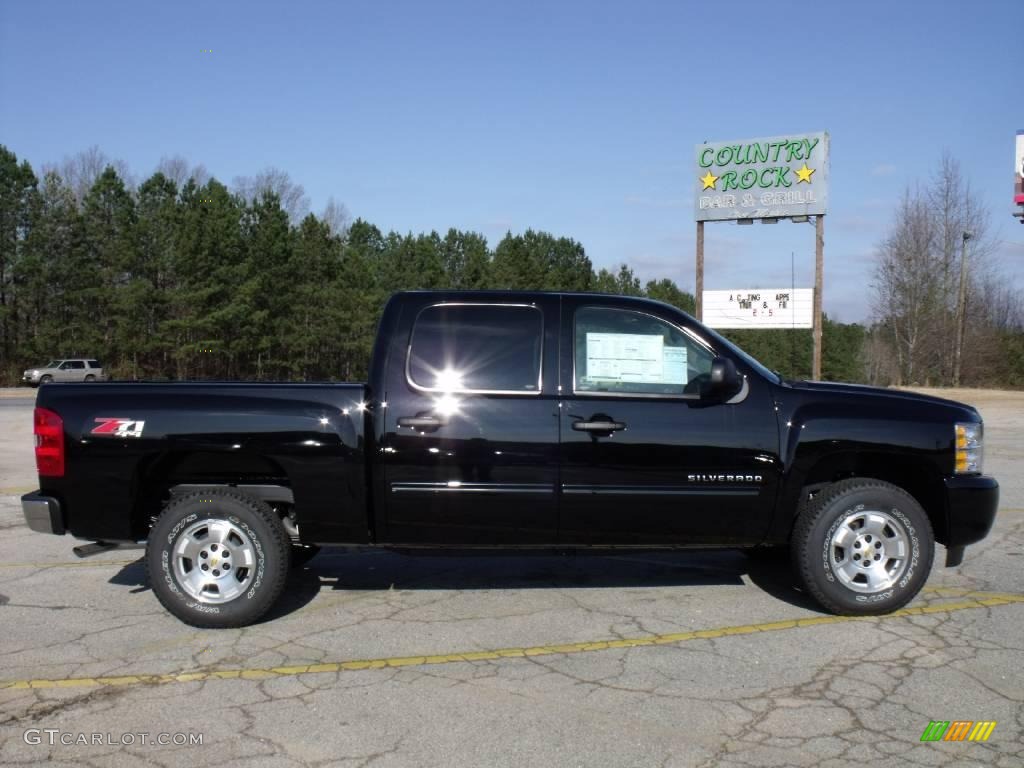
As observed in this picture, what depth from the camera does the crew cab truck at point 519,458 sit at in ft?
16.3

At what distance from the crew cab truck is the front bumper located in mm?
12

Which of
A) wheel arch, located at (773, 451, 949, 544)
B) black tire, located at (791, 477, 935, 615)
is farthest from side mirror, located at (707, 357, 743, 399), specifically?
black tire, located at (791, 477, 935, 615)

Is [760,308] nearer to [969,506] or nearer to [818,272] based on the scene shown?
[818,272]

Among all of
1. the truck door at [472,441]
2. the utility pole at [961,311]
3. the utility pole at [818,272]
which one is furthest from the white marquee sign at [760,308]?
the truck door at [472,441]

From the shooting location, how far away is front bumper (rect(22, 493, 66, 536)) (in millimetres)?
5008

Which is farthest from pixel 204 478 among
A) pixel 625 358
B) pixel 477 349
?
pixel 625 358

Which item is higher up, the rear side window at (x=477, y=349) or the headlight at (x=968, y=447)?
the rear side window at (x=477, y=349)

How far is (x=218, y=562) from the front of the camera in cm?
504

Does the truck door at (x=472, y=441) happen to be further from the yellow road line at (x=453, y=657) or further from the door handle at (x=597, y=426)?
the yellow road line at (x=453, y=657)

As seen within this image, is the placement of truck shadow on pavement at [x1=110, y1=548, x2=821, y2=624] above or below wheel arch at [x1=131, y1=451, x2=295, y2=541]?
below

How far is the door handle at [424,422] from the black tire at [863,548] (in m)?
2.26

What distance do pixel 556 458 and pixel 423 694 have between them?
5.01 ft

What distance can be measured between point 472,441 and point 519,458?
0.29 m

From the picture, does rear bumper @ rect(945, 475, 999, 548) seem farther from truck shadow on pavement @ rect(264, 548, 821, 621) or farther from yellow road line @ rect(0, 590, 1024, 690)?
truck shadow on pavement @ rect(264, 548, 821, 621)
